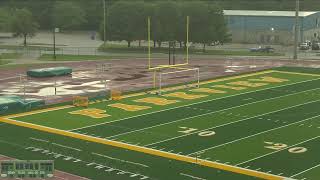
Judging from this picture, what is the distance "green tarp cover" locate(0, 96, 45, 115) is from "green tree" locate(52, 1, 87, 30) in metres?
60.8

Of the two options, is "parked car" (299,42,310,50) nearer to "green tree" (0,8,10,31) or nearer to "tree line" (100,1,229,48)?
"tree line" (100,1,229,48)

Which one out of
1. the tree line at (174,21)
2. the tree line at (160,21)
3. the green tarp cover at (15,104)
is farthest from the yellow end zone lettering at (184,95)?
the tree line at (160,21)

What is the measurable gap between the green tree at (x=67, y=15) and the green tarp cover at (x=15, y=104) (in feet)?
199

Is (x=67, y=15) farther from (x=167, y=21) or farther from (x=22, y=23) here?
(x=167, y=21)

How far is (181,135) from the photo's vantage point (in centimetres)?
2698

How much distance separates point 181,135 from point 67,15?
227 ft

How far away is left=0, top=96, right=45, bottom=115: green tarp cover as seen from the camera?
3181cm

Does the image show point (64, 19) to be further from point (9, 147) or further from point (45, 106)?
point (9, 147)

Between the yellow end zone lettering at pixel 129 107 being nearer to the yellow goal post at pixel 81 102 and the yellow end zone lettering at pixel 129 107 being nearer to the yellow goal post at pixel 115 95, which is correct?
the yellow goal post at pixel 81 102

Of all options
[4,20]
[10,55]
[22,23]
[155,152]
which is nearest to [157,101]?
[155,152]

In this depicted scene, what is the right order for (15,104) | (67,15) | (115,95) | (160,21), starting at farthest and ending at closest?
(67,15) < (160,21) < (115,95) < (15,104)

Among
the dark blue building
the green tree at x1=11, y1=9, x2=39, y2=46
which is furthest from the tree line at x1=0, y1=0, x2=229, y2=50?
the dark blue building

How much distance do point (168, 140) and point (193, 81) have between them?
1827 cm

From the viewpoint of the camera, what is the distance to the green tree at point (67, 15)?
93.1 m
